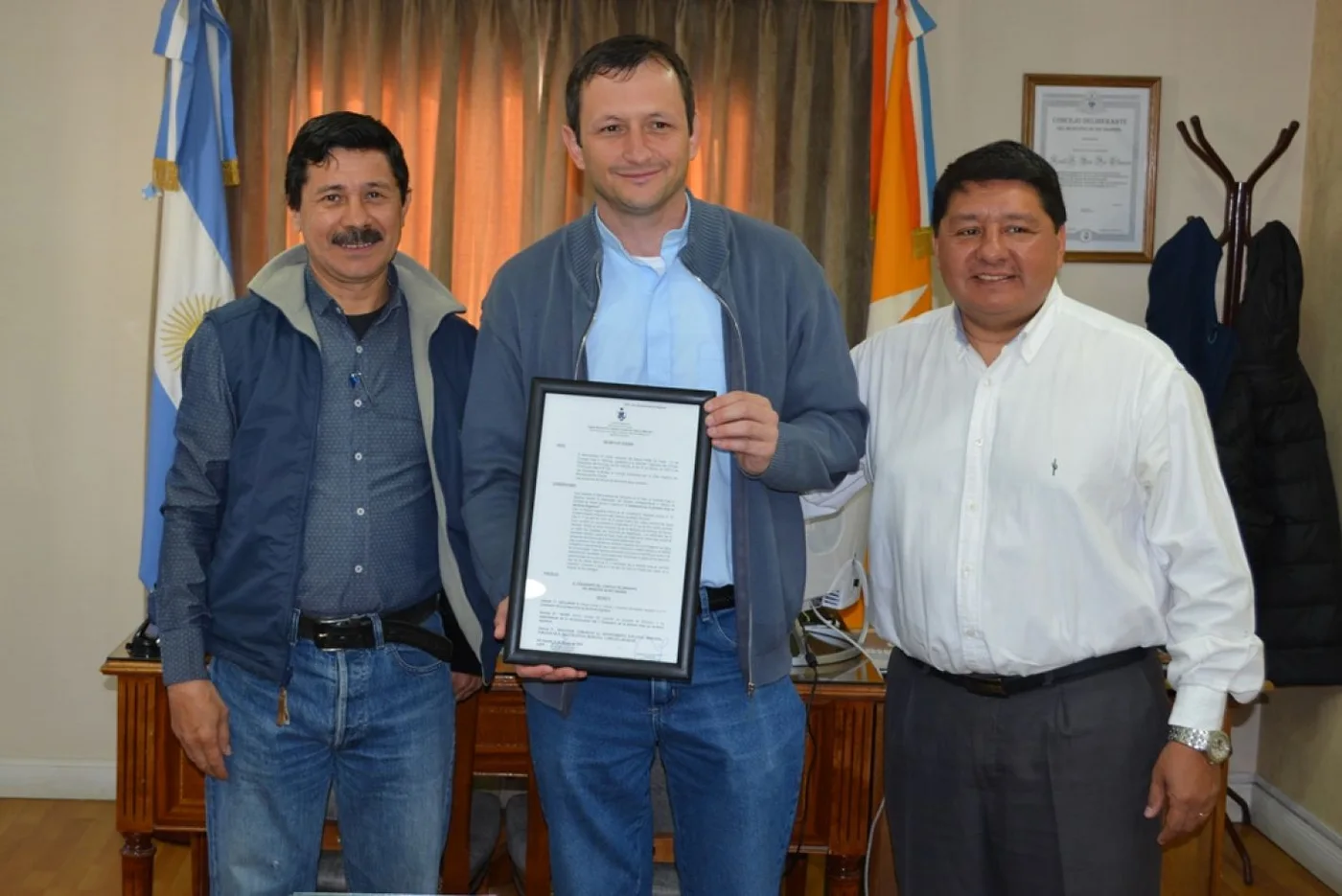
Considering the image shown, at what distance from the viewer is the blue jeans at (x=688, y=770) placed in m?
1.69

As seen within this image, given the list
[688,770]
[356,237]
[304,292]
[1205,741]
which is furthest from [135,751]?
[1205,741]

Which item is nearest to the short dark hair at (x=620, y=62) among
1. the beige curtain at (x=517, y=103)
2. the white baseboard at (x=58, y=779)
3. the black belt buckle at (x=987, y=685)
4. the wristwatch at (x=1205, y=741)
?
the black belt buckle at (x=987, y=685)

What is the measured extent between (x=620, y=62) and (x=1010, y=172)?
0.65 m

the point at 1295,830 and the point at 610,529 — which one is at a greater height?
the point at 610,529

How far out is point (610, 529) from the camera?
166cm

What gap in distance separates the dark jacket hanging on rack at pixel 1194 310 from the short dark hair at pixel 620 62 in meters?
2.33

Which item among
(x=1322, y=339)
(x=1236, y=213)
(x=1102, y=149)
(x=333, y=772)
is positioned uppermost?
(x=1102, y=149)

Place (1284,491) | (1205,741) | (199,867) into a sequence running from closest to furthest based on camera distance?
(1205,741)
(199,867)
(1284,491)

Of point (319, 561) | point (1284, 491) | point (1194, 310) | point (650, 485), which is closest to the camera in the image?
point (650, 485)

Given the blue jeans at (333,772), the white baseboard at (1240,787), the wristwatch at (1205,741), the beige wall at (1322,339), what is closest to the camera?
the wristwatch at (1205,741)

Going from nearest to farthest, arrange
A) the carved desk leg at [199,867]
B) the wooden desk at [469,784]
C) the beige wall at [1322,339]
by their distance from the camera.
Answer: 1. the wooden desk at [469,784]
2. the carved desk leg at [199,867]
3. the beige wall at [1322,339]

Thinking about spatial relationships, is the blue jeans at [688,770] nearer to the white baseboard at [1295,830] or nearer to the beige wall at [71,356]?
the white baseboard at [1295,830]

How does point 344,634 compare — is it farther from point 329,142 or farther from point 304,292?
point 329,142

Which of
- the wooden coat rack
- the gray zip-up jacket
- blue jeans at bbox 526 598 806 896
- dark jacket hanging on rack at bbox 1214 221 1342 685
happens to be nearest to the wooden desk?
blue jeans at bbox 526 598 806 896
